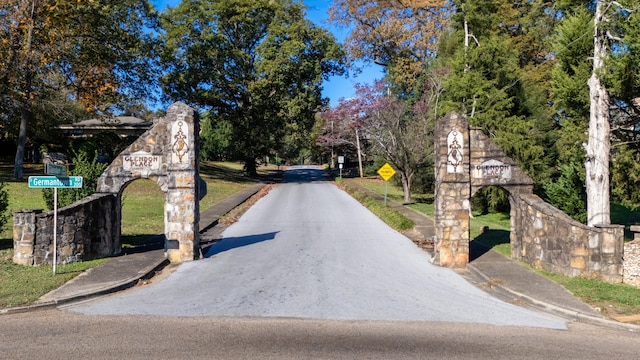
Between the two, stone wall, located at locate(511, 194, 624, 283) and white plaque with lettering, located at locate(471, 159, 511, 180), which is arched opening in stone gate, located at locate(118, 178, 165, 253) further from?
stone wall, located at locate(511, 194, 624, 283)

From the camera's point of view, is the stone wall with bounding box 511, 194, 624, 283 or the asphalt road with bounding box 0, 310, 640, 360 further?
the stone wall with bounding box 511, 194, 624, 283

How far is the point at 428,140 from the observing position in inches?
1091

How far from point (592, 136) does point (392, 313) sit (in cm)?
781

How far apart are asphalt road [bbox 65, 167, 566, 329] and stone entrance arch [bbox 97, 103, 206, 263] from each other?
33.2 inches

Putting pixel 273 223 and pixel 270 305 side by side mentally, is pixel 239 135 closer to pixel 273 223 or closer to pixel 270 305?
pixel 273 223

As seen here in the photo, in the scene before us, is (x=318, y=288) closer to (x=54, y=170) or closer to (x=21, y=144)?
(x=54, y=170)

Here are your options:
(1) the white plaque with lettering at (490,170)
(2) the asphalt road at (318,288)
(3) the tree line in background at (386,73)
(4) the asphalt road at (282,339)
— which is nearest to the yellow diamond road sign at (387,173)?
(3) the tree line in background at (386,73)

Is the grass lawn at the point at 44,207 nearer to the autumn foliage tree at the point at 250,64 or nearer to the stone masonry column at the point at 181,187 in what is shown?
the stone masonry column at the point at 181,187

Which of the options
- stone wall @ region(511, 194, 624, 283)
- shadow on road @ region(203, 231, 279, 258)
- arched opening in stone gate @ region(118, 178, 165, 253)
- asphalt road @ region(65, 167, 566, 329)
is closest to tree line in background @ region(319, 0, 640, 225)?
stone wall @ region(511, 194, 624, 283)

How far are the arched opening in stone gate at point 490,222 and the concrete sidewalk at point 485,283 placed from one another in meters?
0.44

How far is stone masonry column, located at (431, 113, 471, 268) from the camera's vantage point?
40.5 ft

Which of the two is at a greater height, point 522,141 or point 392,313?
point 522,141

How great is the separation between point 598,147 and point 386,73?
3259 centimetres

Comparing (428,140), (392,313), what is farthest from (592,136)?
(428,140)
